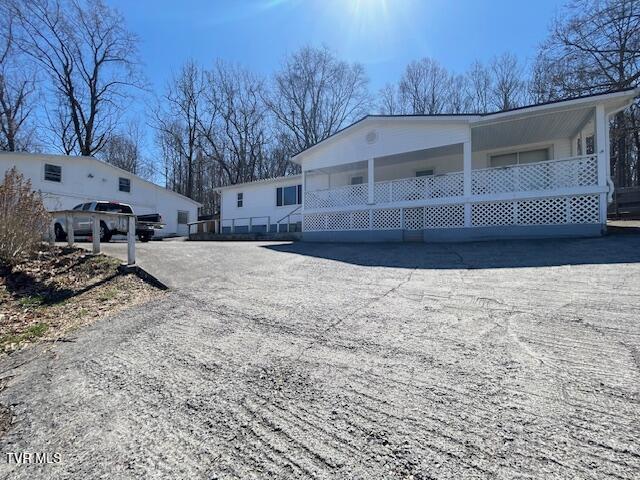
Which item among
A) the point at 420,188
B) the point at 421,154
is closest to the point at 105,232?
the point at 420,188

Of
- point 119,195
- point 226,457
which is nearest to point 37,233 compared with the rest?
point 226,457

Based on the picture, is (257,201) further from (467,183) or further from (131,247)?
(131,247)

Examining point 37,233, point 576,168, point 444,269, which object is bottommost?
point 444,269

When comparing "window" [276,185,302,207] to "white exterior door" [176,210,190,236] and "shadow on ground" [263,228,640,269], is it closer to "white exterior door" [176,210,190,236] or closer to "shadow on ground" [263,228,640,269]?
"shadow on ground" [263,228,640,269]

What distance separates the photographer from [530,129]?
1138 centimetres

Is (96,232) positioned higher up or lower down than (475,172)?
lower down

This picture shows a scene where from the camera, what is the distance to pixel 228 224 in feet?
72.3

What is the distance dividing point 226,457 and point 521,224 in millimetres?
11589

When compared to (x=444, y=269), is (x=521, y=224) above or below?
above

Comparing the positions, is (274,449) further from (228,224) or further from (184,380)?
(228,224)

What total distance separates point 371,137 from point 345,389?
12.9m

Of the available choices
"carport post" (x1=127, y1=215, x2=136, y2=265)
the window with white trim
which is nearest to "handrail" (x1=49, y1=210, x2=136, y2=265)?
"carport post" (x1=127, y1=215, x2=136, y2=265)

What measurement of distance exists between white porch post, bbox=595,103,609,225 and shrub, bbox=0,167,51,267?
14.9m

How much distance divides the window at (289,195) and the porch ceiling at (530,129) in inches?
378
